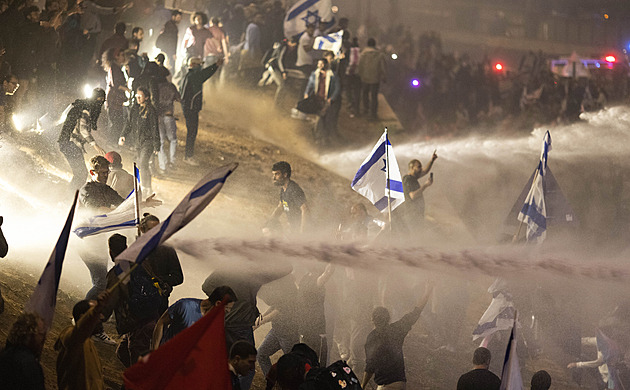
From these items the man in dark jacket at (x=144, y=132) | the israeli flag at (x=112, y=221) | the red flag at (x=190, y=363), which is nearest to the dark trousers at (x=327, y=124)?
the man in dark jacket at (x=144, y=132)

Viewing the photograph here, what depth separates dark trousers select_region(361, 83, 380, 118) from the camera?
21375mm

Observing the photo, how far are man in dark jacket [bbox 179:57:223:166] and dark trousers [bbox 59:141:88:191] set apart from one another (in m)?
3.49

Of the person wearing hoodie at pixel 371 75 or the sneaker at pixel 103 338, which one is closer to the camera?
the sneaker at pixel 103 338

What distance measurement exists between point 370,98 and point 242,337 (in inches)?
580

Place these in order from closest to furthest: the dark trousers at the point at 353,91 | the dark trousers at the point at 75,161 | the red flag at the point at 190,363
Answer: the red flag at the point at 190,363 < the dark trousers at the point at 75,161 < the dark trousers at the point at 353,91

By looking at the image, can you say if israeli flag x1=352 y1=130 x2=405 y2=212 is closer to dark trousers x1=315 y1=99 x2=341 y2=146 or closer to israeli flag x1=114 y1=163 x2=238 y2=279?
israeli flag x1=114 y1=163 x2=238 y2=279

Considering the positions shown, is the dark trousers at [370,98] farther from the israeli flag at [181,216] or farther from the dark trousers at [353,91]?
the israeli flag at [181,216]

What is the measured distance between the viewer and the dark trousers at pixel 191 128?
1783 cm

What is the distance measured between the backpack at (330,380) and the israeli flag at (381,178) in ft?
19.1

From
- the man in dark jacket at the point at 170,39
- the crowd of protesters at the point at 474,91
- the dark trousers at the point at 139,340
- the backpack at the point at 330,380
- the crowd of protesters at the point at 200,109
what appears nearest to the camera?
the backpack at the point at 330,380

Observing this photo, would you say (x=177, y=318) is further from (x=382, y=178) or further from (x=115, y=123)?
(x=115, y=123)

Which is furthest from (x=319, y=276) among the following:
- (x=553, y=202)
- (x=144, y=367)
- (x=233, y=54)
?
(x=233, y=54)

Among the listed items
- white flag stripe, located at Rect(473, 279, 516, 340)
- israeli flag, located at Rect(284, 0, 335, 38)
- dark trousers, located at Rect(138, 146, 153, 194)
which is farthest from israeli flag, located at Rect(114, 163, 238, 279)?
israeli flag, located at Rect(284, 0, 335, 38)

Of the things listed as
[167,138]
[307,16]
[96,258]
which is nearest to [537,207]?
[96,258]
